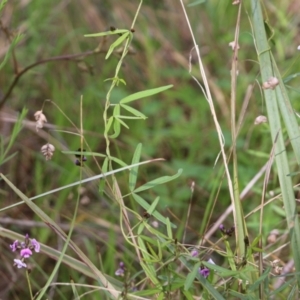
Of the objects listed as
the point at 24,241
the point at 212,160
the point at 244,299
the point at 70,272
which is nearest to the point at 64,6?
the point at 212,160

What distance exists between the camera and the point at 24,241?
1.03 meters

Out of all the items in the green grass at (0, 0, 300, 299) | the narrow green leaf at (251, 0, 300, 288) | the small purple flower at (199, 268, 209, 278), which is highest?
the narrow green leaf at (251, 0, 300, 288)

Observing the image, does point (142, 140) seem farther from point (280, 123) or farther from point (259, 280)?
point (259, 280)

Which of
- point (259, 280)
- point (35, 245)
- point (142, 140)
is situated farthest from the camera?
point (142, 140)

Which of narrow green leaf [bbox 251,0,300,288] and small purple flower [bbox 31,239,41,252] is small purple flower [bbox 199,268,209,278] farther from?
small purple flower [bbox 31,239,41,252]

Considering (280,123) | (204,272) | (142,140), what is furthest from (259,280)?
(142,140)

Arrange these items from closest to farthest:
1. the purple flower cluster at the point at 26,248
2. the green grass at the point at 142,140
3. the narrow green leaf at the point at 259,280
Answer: the narrow green leaf at the point at 259,280 → the purple flower cluster at the point at 26,248 → the green grass at the point at 142,140

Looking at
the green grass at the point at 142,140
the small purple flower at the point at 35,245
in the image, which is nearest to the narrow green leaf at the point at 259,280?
the green grass at the point at 142,140

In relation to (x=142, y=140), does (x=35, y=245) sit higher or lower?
higher

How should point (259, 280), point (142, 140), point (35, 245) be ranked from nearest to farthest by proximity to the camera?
point (259, 280)
point (35, 245)
point (142, 140)

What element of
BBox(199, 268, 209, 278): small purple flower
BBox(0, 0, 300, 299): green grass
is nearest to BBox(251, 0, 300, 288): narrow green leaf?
BBox(0, 0, 300, 299): green grass

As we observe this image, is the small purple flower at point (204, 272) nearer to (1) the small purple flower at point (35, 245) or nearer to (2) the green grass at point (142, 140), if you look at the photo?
(2) the green grass at point (142, 140)

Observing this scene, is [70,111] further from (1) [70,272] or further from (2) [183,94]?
(1) [70,272]

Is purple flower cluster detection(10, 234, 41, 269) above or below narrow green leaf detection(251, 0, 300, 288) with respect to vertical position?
below
